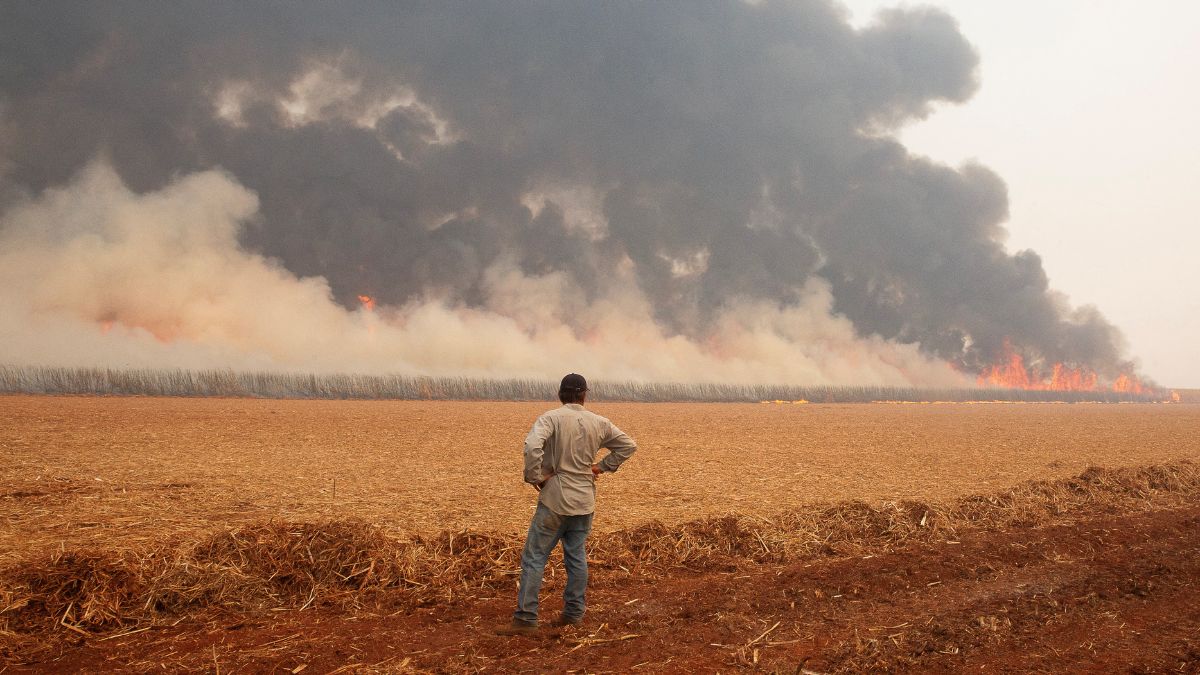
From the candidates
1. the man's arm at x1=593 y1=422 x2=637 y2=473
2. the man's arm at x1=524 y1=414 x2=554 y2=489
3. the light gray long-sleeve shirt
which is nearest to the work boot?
the light gray long-sleeve shirt

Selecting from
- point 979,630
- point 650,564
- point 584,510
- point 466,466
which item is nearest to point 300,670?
point 584,510

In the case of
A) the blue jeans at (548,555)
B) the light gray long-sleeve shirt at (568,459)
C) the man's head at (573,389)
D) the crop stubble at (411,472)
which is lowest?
the crop stubble at (411,472)

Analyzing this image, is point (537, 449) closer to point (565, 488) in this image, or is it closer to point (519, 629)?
point (565, 488)

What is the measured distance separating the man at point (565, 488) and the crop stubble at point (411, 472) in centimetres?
593

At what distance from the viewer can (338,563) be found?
912 centimetres

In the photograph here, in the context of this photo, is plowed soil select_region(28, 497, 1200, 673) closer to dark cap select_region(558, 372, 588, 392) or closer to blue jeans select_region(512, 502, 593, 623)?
blue jeans select_region(512, 502, 593, 623)

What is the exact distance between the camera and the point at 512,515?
47.2 ft

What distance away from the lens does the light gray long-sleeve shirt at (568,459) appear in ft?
23.1

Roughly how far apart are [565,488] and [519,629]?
54.7 inches

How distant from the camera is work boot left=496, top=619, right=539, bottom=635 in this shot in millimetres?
6919

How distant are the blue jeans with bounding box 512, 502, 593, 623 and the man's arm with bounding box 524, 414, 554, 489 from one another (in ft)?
0.90

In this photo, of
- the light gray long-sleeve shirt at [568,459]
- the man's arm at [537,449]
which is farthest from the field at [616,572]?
the man's arm at [537,449]

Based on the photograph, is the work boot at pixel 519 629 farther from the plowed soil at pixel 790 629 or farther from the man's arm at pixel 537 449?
the man's arm at pixel 537 449

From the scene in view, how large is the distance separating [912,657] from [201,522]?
1208 cm
